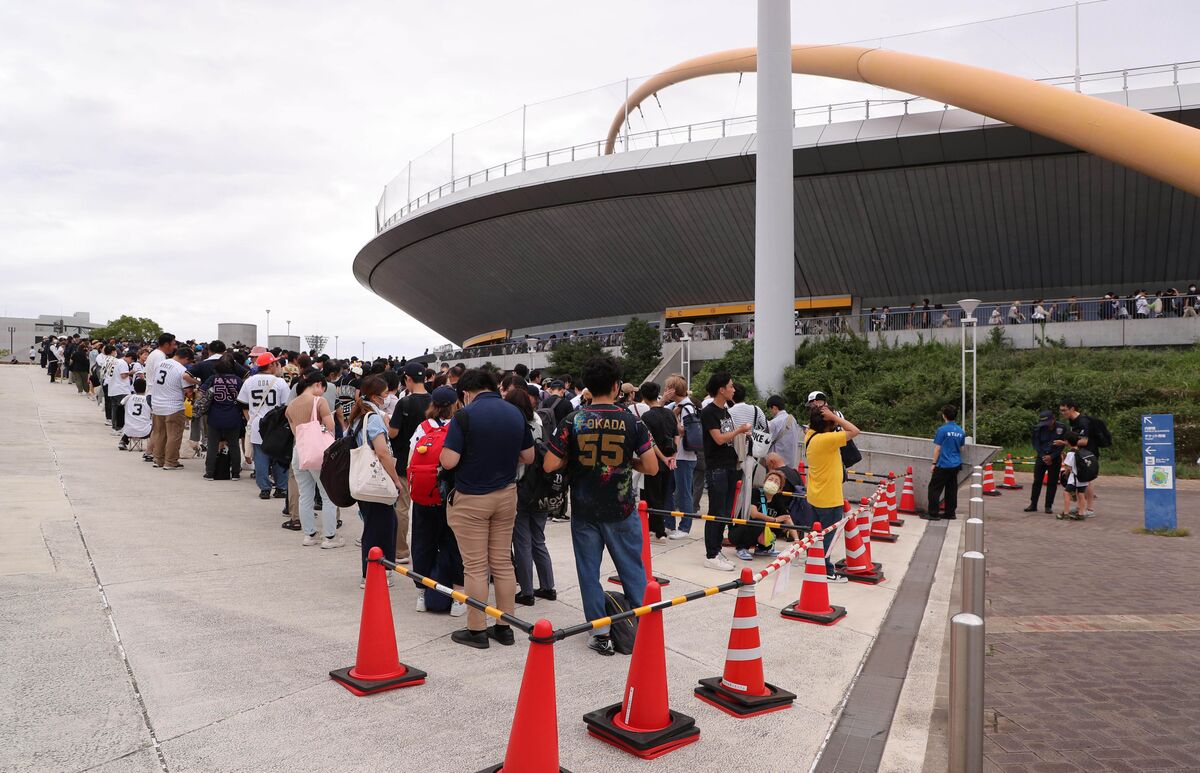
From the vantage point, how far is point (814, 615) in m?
6.88

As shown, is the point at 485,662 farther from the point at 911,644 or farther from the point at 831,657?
the point at 911,644

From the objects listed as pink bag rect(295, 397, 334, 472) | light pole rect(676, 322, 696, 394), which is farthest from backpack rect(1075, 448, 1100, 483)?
light pole rect(676, 322, 696, 394)

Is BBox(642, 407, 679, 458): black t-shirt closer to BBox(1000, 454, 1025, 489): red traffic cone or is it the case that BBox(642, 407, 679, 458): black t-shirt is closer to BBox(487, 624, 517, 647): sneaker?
BBox(487, 624, 517, 647): sneaker

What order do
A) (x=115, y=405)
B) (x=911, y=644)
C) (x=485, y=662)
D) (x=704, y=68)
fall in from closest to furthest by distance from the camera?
(x=485, y=662) < (x=911, y=644) < (x=115, y=405) < (x=704, y=68)

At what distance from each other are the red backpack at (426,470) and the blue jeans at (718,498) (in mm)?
3693

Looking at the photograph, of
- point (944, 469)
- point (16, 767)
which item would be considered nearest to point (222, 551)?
point (16, 767)

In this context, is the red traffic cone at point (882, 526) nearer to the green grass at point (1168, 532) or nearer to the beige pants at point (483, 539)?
the green grass at point (1168, 532)

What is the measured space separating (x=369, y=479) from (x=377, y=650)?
1971 millimetres

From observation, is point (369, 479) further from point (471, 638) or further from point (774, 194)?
point (774, 194)

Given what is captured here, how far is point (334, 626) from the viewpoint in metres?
6.08

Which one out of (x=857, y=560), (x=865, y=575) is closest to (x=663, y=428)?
(x=857, y=560)

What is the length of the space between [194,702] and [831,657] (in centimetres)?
439

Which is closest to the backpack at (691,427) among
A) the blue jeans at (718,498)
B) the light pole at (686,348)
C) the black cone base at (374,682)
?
the blue jeans at (718,498)

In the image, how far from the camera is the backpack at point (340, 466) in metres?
6.89
